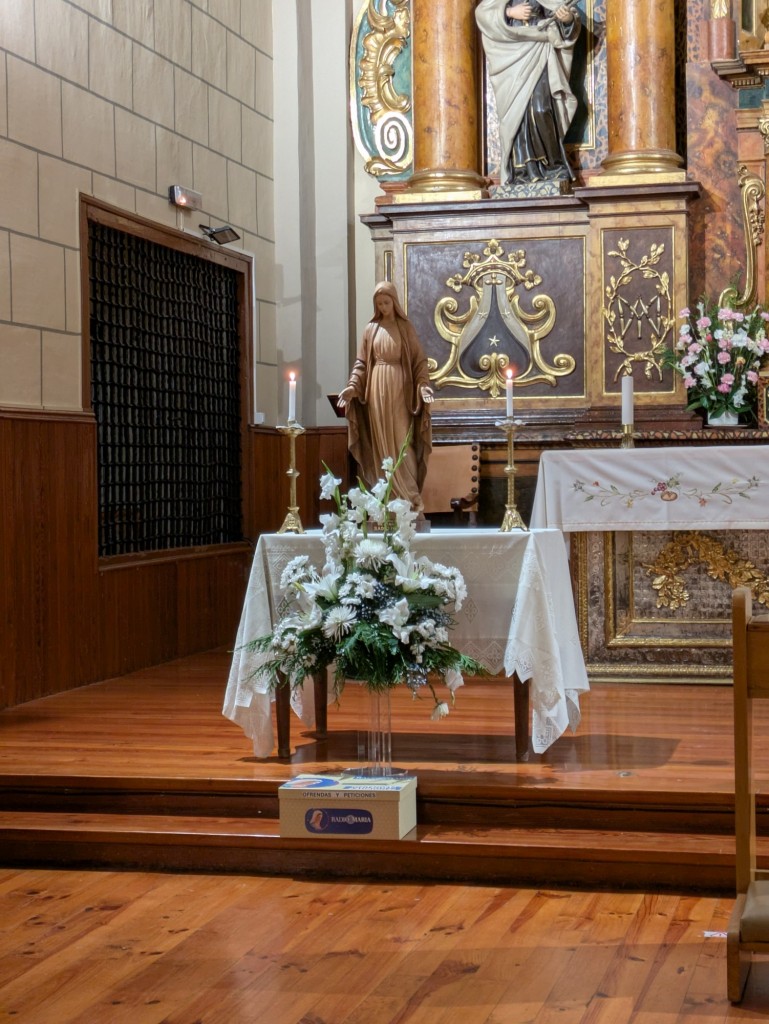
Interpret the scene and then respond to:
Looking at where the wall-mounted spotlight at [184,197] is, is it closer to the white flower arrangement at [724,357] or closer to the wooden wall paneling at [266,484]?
the wooden wall paneling at [266,484]

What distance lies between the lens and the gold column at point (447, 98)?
8.56 meters

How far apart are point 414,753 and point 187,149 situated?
4250 mm

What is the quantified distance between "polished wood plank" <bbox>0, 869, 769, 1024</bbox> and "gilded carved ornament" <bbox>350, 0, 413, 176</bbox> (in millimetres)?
5704

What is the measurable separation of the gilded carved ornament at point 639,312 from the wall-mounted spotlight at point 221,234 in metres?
2.14

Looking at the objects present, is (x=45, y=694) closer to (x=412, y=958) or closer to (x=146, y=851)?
(x=146, y=851)

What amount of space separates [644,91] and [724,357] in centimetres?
158

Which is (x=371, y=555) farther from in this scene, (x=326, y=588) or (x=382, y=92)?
(x=382, y=92)

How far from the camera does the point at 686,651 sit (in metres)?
6.72

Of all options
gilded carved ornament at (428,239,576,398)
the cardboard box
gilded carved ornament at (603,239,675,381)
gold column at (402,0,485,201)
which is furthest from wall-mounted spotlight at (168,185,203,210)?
the cardboard box

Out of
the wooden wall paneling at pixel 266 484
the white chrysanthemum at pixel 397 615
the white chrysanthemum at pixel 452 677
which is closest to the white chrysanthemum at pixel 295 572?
the white chrysanthemum at pixel 397 615

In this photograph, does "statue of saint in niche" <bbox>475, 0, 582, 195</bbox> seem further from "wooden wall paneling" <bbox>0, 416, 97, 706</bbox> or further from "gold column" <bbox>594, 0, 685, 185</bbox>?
"wooden wall paneling" <bbox>0, 416, 97, 706</bbox>

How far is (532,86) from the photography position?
8391 millimetres

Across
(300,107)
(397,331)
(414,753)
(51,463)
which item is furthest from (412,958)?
(300,107)

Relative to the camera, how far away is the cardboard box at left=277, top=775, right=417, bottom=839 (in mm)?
4453
